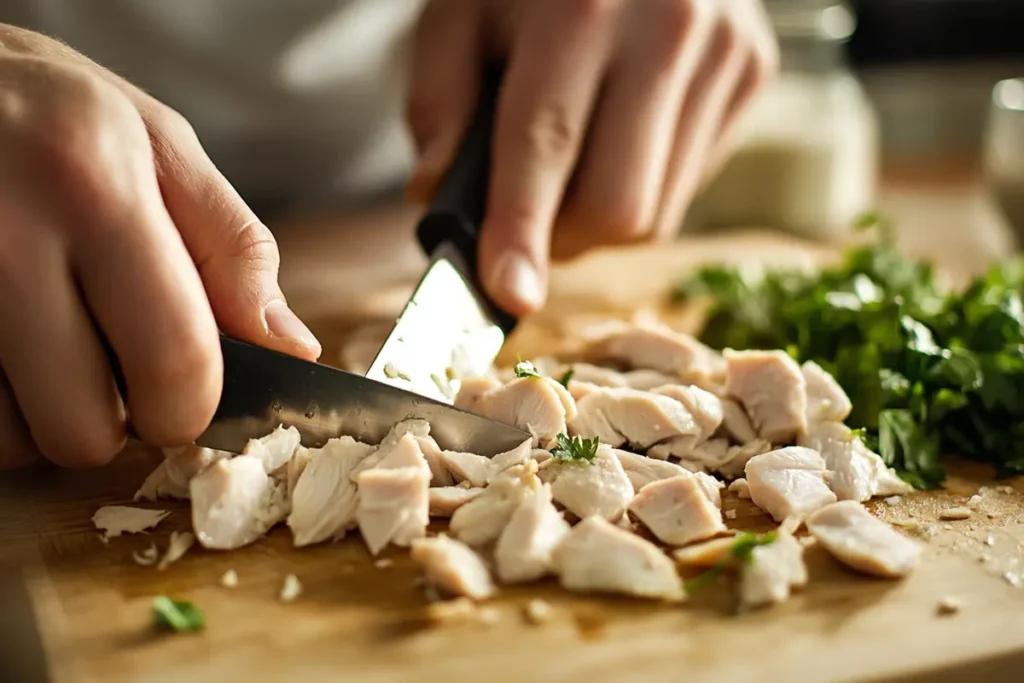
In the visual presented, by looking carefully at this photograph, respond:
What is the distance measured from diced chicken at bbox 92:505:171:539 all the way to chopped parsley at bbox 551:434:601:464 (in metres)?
0.59

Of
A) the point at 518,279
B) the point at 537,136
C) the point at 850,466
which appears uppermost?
the point at 537,136

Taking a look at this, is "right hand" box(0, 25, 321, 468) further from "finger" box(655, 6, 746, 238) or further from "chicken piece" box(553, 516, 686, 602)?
"finger" box(655, 6, 746, 238)

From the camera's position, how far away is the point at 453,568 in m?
1.37

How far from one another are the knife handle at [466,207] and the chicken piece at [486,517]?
66cm

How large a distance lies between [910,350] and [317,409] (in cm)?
107

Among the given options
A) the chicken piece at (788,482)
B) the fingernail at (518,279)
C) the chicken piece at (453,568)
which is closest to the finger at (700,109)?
the fingernail at (518,279)

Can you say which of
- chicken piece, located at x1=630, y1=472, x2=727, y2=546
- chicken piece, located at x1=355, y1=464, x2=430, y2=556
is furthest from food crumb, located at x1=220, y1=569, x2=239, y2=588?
chicken piece, located at x1=630, y1=472, x2=727, y2=546

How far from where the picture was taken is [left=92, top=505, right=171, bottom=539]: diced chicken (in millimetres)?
1537

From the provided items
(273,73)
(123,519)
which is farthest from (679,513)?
(273,73)

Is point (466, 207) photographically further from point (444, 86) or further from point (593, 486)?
point (593, 486)

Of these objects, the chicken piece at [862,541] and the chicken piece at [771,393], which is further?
the chicken piece at [771,393]

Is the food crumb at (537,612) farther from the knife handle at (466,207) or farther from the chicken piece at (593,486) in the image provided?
the knife handle at (466,207)

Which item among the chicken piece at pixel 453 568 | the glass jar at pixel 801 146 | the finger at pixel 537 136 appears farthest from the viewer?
the glass jar at pixel 801 146

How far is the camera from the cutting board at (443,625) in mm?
1252
